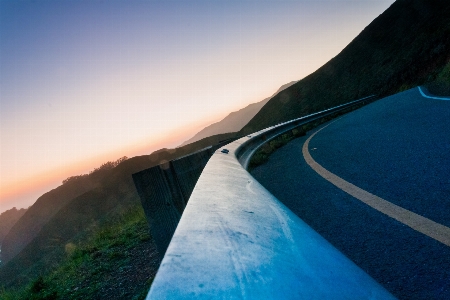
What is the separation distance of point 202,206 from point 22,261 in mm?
85605

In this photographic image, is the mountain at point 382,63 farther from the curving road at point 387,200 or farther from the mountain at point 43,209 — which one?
the mountain at point 43,209

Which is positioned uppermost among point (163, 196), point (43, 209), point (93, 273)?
point (163, 196)

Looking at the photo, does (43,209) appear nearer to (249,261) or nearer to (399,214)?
(399,214)

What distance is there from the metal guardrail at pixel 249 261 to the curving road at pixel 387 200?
1138mm

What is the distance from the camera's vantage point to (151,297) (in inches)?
20.3

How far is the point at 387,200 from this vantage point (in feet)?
10.3

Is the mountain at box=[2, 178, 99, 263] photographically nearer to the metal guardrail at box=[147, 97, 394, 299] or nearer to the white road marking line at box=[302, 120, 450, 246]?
the white road marking line at box=[302, 120, 450, 246]

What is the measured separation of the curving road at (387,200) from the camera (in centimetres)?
193

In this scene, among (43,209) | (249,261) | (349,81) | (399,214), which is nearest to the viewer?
(249,261)

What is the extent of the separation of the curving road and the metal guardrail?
1.14 metres

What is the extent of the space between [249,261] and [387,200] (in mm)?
2988

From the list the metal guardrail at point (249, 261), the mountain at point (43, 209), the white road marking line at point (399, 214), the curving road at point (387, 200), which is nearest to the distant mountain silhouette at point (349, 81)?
the curving road at point (387, 200)

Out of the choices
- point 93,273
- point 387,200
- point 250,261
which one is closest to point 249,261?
point 250,261

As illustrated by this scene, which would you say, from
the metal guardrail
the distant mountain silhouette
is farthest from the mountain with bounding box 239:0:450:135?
the metal guardrail
